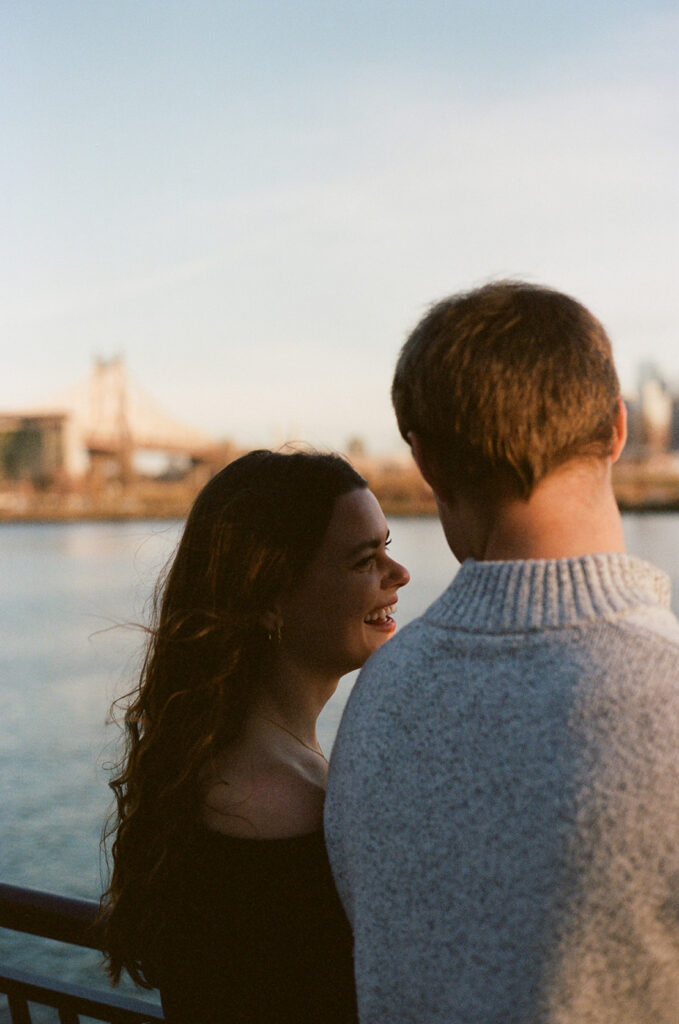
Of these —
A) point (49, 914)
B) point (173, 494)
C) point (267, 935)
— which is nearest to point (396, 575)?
point (267, 935)

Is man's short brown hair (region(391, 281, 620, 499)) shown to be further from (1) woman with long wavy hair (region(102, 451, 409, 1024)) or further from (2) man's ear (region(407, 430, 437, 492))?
(1) woman with long wavy hair (region(102, 451, 409, 1024))

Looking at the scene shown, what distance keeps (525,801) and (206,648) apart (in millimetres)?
388

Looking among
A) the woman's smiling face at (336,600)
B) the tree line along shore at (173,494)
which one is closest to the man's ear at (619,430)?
the woman's smiling face at (336,600)

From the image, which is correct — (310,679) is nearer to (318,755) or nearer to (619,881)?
(318,755)

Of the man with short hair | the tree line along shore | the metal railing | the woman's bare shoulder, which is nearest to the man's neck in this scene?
the man with short hair

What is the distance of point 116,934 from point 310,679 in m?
0.25

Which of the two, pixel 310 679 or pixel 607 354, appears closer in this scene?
pixel 607 354

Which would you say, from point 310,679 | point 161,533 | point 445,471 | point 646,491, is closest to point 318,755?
point 310,679

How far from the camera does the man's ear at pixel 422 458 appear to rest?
57cm

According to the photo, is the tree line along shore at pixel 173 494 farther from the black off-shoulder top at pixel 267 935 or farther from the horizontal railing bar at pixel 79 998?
the black off-shoulder top at pixel 267 935

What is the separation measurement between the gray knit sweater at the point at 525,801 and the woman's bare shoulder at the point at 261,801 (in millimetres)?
161

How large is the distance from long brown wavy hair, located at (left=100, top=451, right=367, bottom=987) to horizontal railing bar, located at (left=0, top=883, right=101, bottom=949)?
0.05 m

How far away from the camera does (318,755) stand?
82 centimetres

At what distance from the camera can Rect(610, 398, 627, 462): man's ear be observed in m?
0.55
